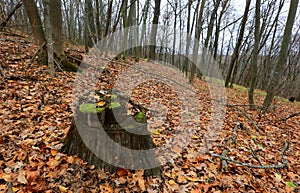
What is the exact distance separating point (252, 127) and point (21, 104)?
589 centimetres

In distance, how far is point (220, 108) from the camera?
251 inches

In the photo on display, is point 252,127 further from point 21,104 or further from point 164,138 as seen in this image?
point 21,104

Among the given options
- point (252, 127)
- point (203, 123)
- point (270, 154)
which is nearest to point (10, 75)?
point (203, 123)

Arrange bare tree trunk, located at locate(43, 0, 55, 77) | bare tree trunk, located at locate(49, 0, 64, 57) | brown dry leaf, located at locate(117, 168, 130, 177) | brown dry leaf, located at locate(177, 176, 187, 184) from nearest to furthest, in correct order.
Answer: brown dry leaf, located at locate(117, 168, 130, 177) < brown dry leaf, located at locate(177, 176, 187, 184) < bare tree trunk, located at locate(43, 0, 55, 77) < bare tree trunk, located at locate(49, 0, 64, 57)

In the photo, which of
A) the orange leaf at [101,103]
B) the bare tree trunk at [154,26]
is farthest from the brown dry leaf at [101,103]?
the bare tree trunk at [154,26]

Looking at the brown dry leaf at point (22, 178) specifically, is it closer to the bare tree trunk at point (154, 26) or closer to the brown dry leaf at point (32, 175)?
the brown dry leaf at point (32, 175)

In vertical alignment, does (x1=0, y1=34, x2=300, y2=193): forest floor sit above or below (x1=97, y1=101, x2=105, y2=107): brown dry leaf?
below

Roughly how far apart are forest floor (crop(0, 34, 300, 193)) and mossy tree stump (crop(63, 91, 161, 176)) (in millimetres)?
136

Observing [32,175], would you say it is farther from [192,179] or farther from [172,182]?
[192,179]

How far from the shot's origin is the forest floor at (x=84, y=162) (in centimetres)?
213

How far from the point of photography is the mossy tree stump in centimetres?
217

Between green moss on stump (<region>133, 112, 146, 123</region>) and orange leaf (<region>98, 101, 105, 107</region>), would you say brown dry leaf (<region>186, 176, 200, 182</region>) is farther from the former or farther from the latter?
orange leaf (<region>98, 101, 105, 107</region>)

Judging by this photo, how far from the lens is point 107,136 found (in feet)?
7.09

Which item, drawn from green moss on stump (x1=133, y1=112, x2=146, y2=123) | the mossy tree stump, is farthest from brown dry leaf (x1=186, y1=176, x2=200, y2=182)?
green moss on stump (x1=133, y1=112, x2=146, y2=123)
